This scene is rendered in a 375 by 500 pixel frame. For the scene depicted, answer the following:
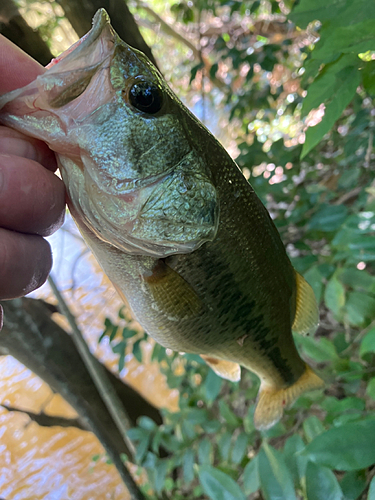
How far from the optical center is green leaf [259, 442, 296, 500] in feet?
1.64

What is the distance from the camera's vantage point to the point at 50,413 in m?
1.36

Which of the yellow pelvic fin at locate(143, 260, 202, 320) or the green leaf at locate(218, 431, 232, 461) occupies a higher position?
the yellow pelvic fin at locate(143, 260, 202, 320)

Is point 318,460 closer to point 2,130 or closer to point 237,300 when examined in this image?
point 237,300

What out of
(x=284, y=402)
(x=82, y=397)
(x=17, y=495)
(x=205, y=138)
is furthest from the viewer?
(x=82, y=397)

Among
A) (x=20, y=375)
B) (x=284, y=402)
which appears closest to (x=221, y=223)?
(x=284, y=402)

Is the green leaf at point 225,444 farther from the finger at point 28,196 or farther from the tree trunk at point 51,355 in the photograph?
the finger at point 28,196

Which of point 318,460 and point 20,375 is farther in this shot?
point 20,375

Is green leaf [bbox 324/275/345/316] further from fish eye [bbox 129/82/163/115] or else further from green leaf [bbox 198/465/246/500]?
fish eye [bbox 129/82/163/115]

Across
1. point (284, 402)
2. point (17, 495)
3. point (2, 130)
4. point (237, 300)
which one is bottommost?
point (17, 495)

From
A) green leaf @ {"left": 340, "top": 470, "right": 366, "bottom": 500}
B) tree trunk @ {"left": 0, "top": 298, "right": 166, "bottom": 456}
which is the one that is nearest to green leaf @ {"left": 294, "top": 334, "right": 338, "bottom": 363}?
green leaf @ {"left": 340, "top": 470, "right": 366, "bottom": 500}

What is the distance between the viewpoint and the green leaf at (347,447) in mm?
375

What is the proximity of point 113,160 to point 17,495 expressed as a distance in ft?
4.38

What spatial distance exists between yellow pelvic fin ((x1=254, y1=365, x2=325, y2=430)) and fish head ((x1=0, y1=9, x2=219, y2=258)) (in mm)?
485

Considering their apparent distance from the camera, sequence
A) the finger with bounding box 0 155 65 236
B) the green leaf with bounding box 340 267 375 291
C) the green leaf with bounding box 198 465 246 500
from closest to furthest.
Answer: the finger with bounding box 0 155 65 236 < the green leaf with bounding box 198 465 246 500 < the green leaf with bounding box 340 267 375 291
